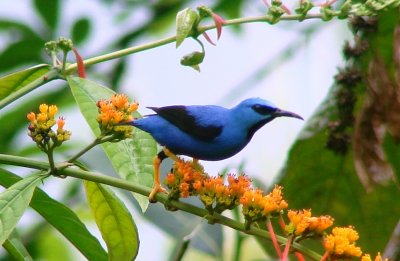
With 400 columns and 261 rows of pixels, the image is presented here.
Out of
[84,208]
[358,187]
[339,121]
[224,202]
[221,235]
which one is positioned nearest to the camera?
[224,202]

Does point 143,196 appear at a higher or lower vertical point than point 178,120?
lower

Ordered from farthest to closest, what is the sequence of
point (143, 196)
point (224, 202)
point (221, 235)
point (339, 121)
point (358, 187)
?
point (221, 235) → point (358, 187) → point (339, 121) → point (143, 196) → point (224, 202)

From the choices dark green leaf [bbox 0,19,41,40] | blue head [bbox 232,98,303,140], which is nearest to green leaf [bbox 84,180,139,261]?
blue head [bbox 232,98,303,140]

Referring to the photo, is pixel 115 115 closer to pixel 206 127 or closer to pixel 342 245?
pixel 206 127

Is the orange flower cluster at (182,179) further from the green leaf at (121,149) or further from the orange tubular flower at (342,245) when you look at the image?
the orange tubular flower at (342,245)

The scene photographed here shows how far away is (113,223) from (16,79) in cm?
51

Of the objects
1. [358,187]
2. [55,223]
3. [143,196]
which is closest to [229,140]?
[143,196]

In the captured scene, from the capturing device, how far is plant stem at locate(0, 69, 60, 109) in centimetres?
259

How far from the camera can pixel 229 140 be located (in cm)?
288

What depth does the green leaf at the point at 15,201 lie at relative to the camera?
2.34m

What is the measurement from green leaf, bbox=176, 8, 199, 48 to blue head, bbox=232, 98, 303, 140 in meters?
0.31

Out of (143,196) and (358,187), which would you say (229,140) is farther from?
(358,187)

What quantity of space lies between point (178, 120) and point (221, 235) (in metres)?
1.25

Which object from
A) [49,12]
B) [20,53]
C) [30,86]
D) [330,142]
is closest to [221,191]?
[30,86]
